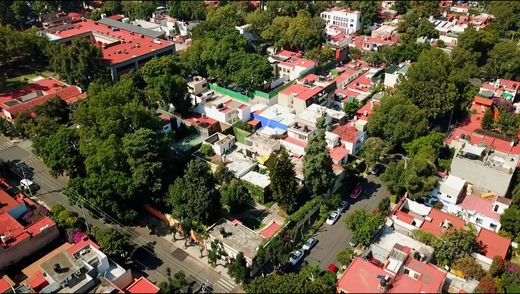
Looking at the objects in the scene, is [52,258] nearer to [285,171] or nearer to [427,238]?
[285,171]

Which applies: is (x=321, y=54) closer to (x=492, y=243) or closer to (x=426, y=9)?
(x=426, y=9)

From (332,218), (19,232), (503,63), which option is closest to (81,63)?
(19,232)

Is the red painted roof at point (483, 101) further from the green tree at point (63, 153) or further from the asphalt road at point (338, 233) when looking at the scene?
the green tree at point (63, 153)

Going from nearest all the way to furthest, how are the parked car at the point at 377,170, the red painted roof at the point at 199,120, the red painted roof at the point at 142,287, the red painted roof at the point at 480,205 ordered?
the red painted roof at the point at 142,287, the red painted roof at the point at 480,205, the parked car at the point at 377,170, the red painted roof at the point at 199,120

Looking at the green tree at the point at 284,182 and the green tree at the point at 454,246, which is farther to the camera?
the green tree at the point at 284,182

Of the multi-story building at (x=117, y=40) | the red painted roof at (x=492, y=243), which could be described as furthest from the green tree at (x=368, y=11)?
the red painted roof at (x=492, y=243)

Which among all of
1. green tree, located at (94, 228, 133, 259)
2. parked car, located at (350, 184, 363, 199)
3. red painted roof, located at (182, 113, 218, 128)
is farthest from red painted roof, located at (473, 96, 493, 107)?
green tree, located at (94, 228, 133, 259)
